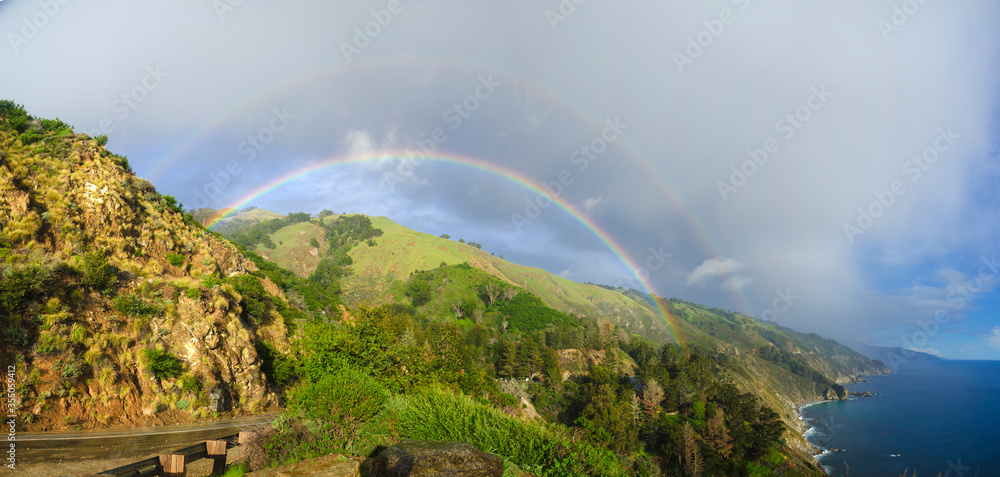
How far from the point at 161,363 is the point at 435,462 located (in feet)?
84.7

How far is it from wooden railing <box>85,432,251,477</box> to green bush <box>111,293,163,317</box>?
57.5 ft

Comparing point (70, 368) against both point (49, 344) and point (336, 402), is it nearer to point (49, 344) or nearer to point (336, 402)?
point (49, 344)

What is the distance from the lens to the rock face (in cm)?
739

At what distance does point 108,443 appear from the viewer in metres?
17.2

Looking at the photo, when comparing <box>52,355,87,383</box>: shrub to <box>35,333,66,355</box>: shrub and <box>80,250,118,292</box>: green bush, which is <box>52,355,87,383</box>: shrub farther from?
<box>80,250,118,292</box>: green bush

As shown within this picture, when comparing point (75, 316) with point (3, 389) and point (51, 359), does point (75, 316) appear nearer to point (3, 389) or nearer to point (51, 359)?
point (51, 359)

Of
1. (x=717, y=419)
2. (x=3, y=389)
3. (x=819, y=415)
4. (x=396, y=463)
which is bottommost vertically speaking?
(x=819, y=415)

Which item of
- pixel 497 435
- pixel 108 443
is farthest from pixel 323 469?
pixel 108 443

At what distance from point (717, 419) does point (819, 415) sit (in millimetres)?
138667

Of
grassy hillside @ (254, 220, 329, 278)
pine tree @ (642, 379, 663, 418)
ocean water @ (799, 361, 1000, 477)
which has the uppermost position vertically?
grassy hillside @ (254, 220, 329, 278)

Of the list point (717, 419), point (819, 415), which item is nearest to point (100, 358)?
point (717, 419)

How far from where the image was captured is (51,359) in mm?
19406

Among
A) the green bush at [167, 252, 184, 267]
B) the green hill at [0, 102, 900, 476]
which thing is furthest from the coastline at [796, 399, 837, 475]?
the green bush at [167, 252, 184, 267]

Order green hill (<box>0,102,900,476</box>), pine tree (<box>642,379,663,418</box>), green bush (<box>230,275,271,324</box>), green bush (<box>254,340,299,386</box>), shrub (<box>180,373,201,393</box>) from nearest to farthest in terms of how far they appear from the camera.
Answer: green hill (<box>0,102,900,476</box>)
shrub (<box>180,373,201,393</box>)
green bush (<box>254,340,299,386</box>)
green bush (<box>230,275,271,324</box>)
pine tree (<box>642,379,663,418</box>)
